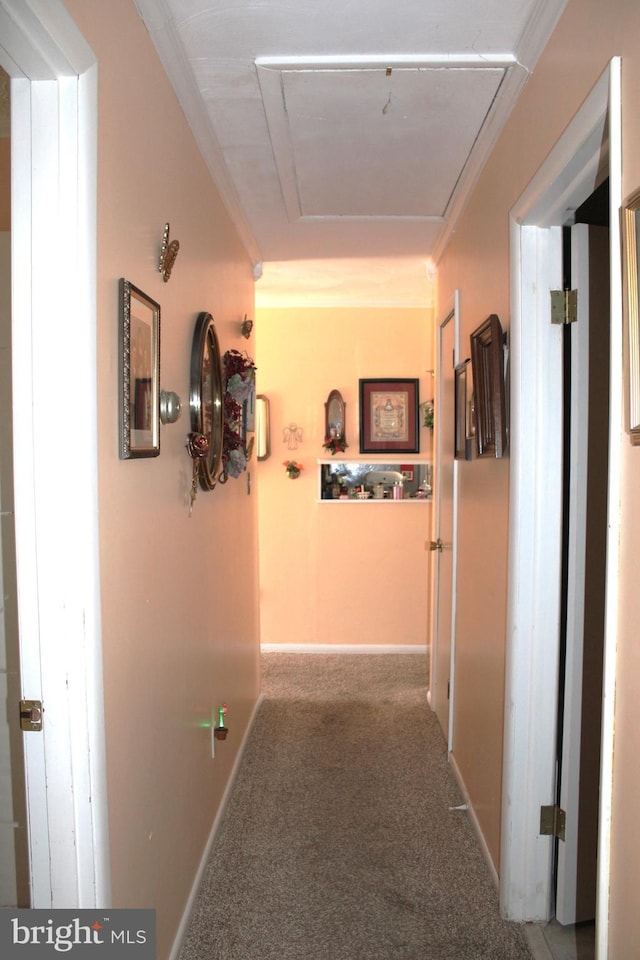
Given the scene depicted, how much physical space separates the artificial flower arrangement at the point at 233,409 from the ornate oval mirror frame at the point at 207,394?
101 mm

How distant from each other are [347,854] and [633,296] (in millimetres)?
2141

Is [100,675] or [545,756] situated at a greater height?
[100,675]

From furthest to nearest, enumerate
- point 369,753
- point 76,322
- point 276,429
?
point 276,429
point 369,753
point 76,322

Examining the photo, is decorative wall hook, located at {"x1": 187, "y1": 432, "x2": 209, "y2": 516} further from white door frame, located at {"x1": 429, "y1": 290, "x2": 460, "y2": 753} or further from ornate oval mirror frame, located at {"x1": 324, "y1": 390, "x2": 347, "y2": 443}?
ornate oval mirror frame, located at {"x1": 324, "y1": 390, "x2": 347, "y2": 443}

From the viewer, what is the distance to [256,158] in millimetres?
2461

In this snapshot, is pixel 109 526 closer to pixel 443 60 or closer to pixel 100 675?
pixel 100 675

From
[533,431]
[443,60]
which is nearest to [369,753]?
[533,431]

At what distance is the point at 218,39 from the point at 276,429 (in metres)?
3.34

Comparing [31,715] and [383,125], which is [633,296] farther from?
[383,125]

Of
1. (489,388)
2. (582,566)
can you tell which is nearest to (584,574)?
(582,566)

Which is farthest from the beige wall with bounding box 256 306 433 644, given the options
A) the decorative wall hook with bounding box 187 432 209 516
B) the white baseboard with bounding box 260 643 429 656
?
the decorative wall hook with bounding box 187 432 209 516

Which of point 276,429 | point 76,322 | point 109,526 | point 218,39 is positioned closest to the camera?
point 76,322

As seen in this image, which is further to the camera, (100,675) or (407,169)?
(407,169)

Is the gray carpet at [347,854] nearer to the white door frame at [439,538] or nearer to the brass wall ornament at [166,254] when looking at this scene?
the white door frame at [439,538]
